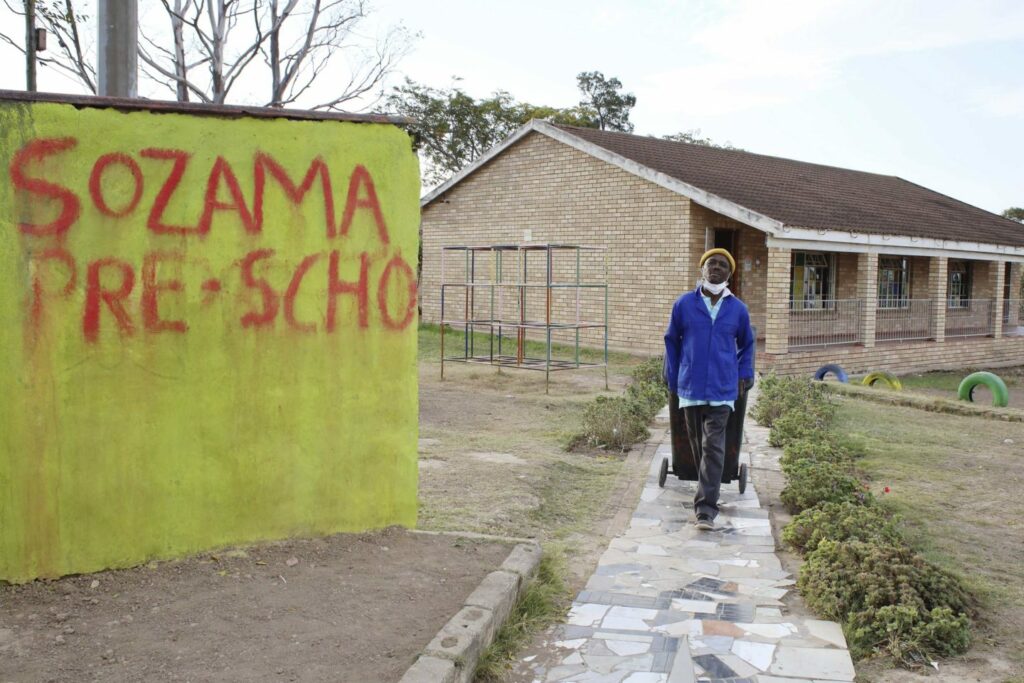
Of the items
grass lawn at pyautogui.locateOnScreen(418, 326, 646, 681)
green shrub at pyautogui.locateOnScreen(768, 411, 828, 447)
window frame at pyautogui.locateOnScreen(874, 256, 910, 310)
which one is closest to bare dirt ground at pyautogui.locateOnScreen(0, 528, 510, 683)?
grass lawn at pyautogui.locateOnScreen(418, 326, 646, 681)

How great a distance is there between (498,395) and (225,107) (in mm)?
8710

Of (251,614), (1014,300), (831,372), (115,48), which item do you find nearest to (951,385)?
(831,372)

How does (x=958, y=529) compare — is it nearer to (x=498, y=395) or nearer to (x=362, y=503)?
(x=362, y=503)

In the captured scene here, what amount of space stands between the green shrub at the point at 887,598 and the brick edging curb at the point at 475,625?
1458mm

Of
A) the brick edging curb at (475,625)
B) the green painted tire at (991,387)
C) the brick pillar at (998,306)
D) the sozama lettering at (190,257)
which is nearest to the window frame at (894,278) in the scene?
the brick pillar at (998,306)

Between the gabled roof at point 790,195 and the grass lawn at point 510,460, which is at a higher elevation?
the gabled roof at point 790,195

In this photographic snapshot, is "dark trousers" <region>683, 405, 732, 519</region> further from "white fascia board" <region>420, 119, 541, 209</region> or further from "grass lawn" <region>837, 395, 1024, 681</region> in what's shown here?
"white fascia board" <region>420, 119, 541, 209</region>

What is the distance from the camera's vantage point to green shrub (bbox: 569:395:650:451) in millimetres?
9188

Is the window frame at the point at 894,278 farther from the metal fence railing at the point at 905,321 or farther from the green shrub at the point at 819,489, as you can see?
the green shrub at the point at 819,489

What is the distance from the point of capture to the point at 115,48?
5523 millimetres

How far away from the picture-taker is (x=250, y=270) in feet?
15.1

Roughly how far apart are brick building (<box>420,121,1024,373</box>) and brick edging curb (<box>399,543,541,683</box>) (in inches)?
502

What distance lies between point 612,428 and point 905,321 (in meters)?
14.4

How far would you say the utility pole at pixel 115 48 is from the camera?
5523 millimetres
